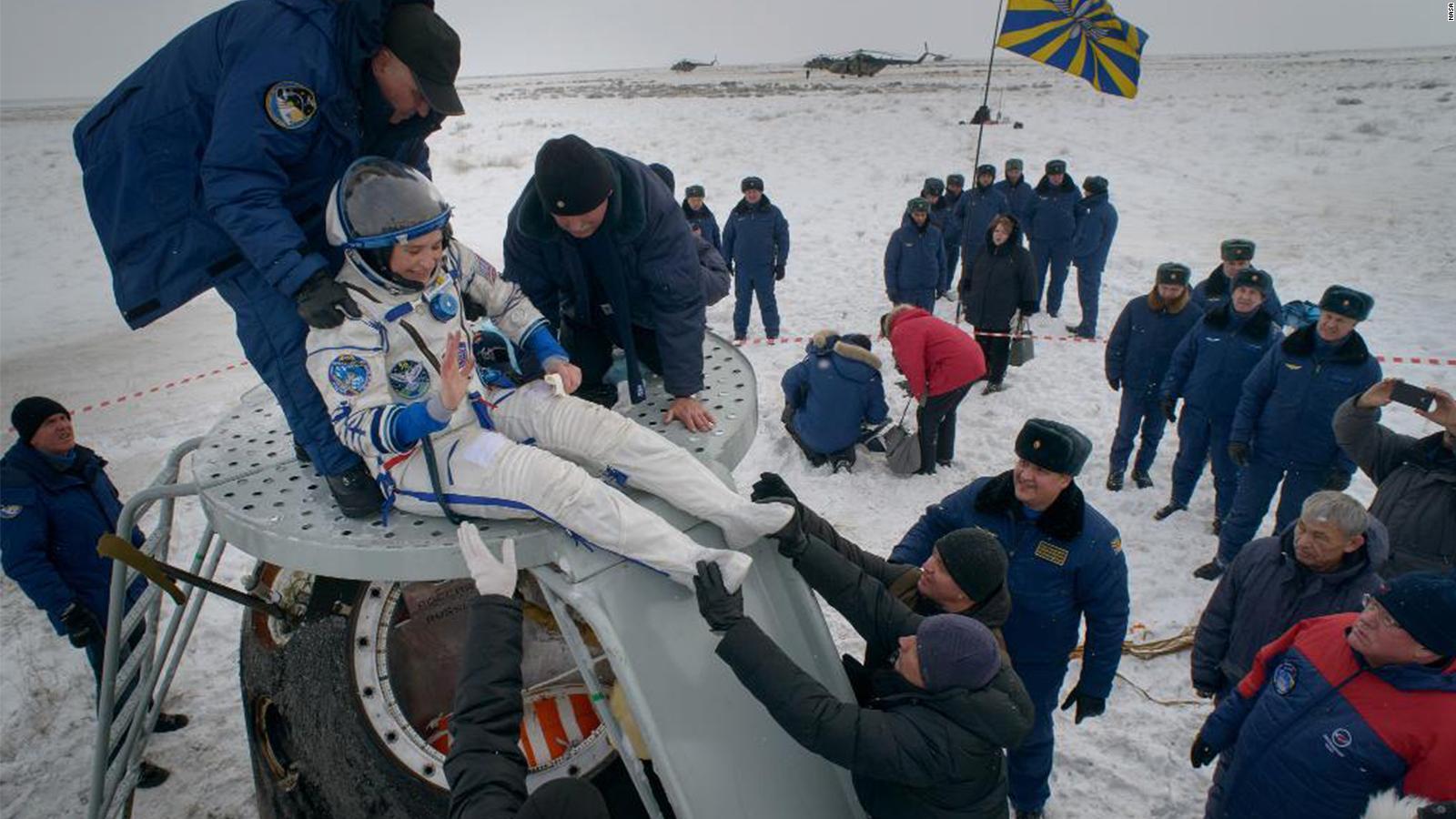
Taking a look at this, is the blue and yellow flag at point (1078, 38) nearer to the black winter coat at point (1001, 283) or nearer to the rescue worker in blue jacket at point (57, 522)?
the black winter coat at point (1001, 283)

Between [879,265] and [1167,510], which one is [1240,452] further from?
[879,265]

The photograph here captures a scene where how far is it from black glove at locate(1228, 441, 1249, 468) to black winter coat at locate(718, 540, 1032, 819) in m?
4.00

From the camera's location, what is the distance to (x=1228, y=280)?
695 cm

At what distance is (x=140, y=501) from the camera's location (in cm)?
289

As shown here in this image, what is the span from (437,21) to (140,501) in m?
Result: 2.00

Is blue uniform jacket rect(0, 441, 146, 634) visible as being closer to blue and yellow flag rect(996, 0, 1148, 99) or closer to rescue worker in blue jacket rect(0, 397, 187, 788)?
rescue worker in blue jacket rect(0, 397, 187, 788)

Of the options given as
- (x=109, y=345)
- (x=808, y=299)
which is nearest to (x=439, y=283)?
(x=808, y=299)

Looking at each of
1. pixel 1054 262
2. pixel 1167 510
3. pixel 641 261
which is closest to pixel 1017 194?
pixel 1054 262

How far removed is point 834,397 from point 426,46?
5207mm

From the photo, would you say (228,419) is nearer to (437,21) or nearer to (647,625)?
(437,21)

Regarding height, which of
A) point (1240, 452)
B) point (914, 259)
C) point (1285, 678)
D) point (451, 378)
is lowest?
point (1240, 452)

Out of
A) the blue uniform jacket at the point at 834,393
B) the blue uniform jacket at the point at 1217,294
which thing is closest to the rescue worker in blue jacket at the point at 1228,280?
the blue uniform jacket at the point at 1217,294

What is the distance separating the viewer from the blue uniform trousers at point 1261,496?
214 inches

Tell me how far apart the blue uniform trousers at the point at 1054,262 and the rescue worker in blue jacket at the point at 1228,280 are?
4118 mm
